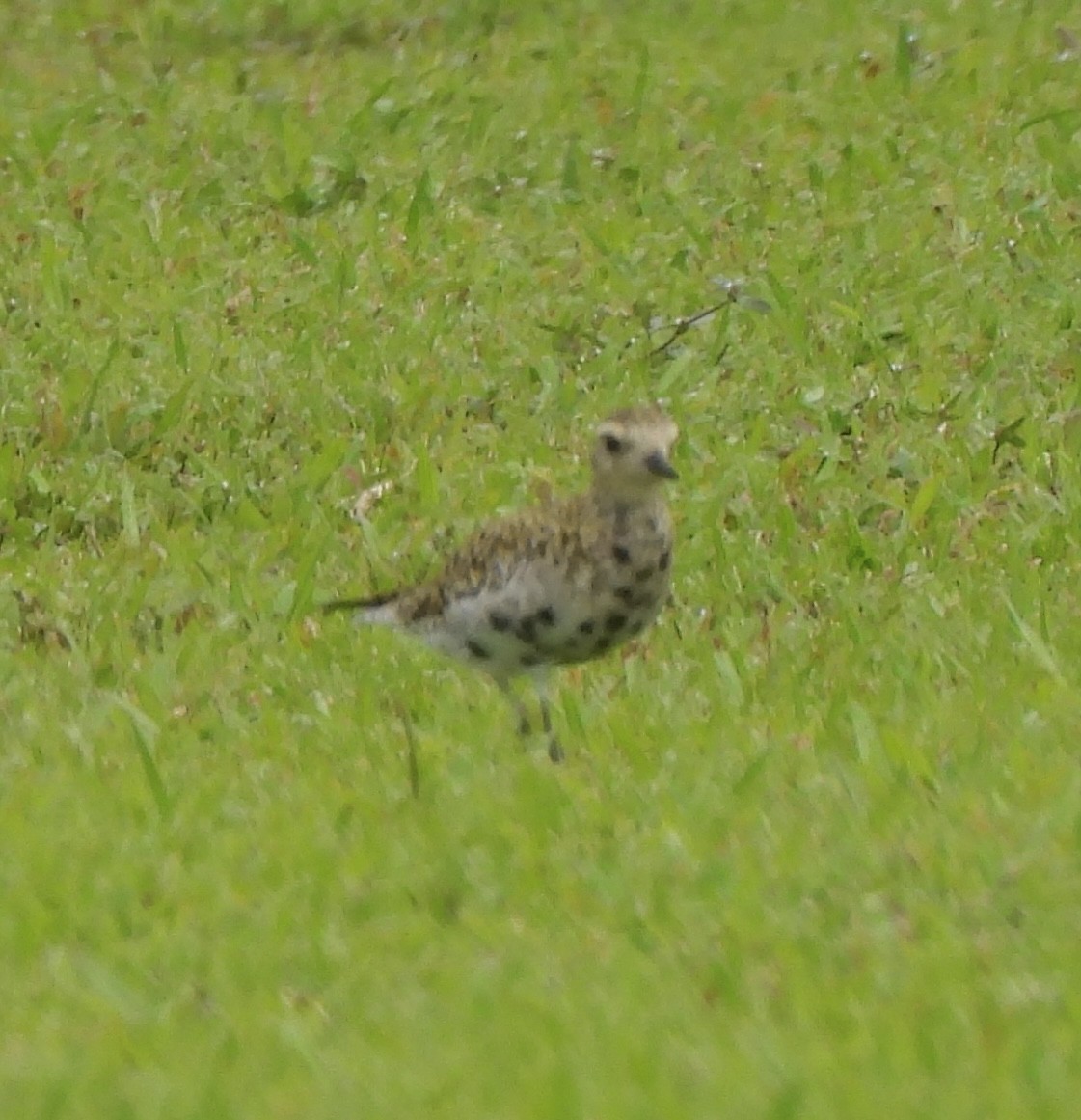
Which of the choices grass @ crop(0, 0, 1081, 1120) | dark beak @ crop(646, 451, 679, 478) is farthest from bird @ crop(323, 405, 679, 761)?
grass @ crop(0, 0, 1081, 1120)

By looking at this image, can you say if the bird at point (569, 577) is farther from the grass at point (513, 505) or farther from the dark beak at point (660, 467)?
the grass at point (513, 505)

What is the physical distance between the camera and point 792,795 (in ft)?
23.2

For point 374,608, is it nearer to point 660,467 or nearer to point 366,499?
point 660,467

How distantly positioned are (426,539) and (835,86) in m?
6.56

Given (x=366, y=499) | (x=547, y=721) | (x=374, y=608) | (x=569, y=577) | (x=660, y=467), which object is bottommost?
(x=366, y=499)

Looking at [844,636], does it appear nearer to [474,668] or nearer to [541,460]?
[474,668]

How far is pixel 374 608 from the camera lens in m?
8.91

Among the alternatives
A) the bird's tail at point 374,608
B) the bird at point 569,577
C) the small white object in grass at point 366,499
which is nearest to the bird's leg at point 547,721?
the bird at point 569,577

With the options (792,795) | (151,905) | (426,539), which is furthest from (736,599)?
(151,905)

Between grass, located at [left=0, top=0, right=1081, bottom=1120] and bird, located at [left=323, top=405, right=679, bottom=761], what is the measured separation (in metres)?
0.25

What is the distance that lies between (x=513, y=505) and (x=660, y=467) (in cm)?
261

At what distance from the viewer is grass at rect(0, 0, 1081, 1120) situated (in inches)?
225

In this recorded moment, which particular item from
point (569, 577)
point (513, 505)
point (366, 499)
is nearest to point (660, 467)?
point (569, 577)

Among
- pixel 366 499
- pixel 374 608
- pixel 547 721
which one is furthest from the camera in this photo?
pixel 366 499
